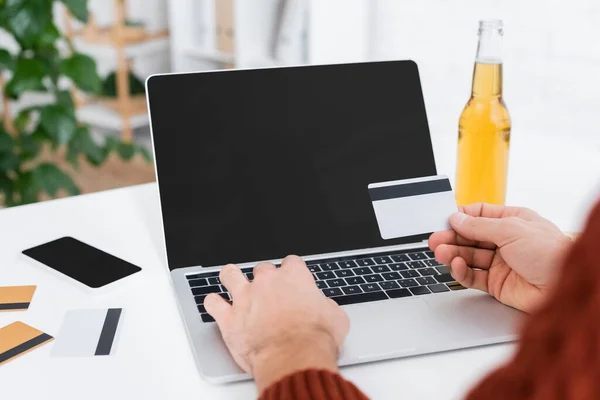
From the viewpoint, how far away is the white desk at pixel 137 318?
0.66 m

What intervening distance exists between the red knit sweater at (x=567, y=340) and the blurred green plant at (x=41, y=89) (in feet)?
4.95

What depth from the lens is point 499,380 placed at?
311mm

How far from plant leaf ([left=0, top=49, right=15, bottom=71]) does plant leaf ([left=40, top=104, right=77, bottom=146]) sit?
0.12m

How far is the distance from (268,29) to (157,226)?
1.66 metres

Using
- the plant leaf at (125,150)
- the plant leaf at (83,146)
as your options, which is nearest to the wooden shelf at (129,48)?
the plant leaf at (125,150)

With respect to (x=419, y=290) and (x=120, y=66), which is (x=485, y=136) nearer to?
(x=419, y=290)

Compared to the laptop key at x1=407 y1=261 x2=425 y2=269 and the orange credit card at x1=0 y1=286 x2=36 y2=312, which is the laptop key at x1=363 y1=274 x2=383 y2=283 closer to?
the laptop key at x1=407 y1=261 x2=425 y2=269

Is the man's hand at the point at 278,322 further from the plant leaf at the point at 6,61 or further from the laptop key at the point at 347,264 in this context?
the plant leaf at the point at 6,61

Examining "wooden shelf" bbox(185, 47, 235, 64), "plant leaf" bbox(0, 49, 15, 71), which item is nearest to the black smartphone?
"plant leaf" bbox(0, 49, 15, 71)

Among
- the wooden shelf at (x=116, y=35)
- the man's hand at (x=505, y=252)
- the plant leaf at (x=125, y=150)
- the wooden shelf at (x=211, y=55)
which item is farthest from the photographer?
the wooden shelf at (x=116, y=35)

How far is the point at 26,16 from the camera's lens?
5.05 ft

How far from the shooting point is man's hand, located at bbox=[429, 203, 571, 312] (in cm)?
76

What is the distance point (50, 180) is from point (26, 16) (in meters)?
0.40

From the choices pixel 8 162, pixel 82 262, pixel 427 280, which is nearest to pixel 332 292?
pixel 427 280
